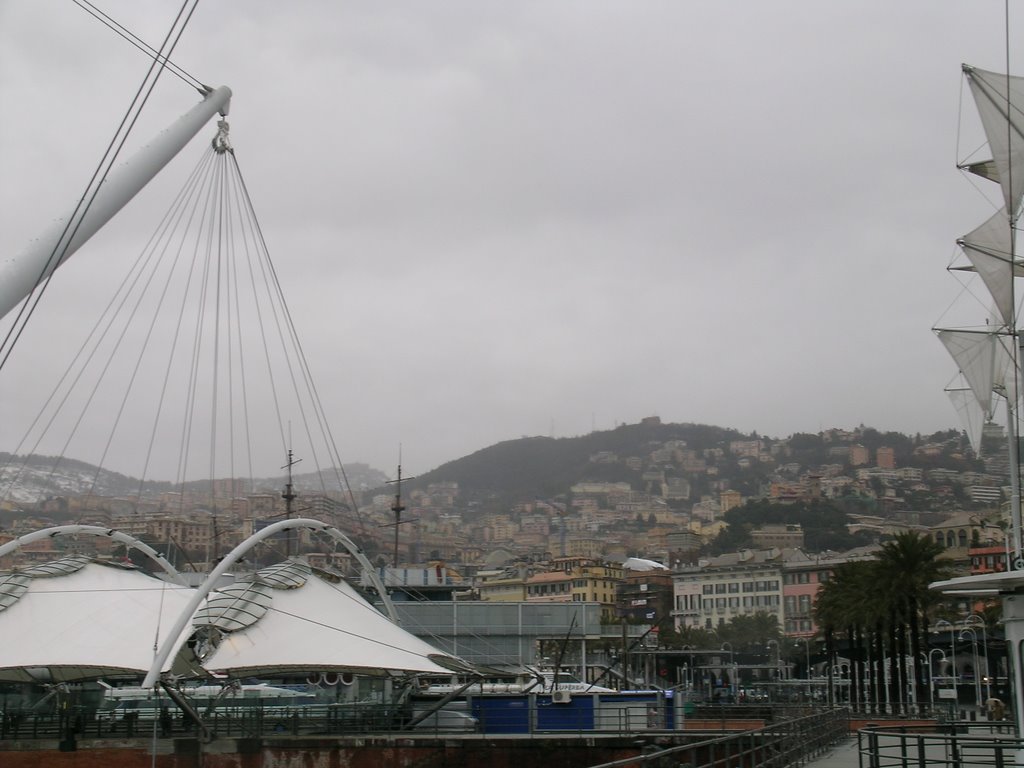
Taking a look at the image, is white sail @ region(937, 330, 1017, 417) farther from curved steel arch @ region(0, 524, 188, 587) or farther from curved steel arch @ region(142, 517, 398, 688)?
curved steel arch @ region(0, 524, 188, 587)

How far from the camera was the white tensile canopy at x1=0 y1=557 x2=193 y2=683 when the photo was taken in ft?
117

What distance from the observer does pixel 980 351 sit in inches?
2645

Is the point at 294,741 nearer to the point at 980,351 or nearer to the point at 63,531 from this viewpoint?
the point at 63,531

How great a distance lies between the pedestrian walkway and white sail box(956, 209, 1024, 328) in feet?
95.3

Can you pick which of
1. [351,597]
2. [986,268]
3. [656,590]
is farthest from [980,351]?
[656,590]

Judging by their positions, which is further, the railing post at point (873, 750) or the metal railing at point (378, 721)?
the metal railing at point (378, 721)

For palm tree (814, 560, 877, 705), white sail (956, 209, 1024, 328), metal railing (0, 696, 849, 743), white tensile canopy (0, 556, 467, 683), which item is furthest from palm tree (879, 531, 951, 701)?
white tensile canopy (0, 556, 467, 683)

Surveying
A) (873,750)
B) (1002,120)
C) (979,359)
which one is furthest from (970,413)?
(873,750)

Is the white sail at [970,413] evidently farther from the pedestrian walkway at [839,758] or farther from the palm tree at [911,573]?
the pedestrian walkway at [839,758]

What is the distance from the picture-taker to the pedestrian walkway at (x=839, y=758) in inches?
932

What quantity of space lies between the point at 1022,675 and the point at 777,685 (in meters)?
64.2

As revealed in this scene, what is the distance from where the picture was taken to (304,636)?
3484 centimetres

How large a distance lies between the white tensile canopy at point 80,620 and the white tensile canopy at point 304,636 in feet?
7.61

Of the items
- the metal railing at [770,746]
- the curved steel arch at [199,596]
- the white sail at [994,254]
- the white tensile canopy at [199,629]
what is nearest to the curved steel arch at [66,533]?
the white tensile canopy at [199,629]
